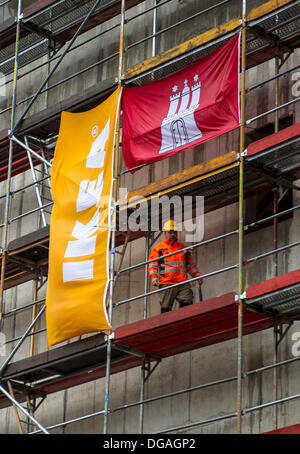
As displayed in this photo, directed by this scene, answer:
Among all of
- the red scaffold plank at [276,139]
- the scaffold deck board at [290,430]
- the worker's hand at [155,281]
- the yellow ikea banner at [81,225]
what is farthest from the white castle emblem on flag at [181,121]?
the scaffold deck board at [290,430]

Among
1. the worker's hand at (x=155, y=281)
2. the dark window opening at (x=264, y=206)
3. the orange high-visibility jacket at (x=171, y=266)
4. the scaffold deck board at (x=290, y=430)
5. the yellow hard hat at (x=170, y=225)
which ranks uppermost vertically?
the dark window opening at (x=264, y=206)

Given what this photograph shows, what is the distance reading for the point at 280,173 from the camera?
21.1 meters

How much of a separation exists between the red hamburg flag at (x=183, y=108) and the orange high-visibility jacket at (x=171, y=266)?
61.0 inches

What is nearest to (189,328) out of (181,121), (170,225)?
(170,225)

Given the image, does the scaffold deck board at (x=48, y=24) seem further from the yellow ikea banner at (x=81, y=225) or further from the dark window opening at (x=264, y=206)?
the dark window opening at (x=264, y=206)

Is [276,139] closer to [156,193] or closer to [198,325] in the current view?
[156,193]

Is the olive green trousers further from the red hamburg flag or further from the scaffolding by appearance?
the red hamburg flag

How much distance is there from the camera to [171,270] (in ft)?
71.4

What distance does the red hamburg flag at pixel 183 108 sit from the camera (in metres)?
21.2

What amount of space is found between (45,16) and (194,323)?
29.4 ft

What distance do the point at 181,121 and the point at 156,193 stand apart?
1.28m

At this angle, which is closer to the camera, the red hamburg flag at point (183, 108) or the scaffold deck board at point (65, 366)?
the red hamburg flag at point (183, 108)

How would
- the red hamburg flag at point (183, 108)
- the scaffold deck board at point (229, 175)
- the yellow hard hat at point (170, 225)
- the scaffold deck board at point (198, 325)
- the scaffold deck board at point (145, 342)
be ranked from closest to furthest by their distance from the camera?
the scaffold deck board at point (198, 325) < the scaffold deck board at point (145, 342) < the scaffold deck board at point (229, 175) < the red hamburg flag at point (183, 108) < the yellow hard hat at point (170, 225)

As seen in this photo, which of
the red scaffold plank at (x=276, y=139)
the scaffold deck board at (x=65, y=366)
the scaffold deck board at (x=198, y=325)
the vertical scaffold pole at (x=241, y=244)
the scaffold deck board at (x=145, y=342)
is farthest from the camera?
the scaffold deck board at (x=65, y=366)
